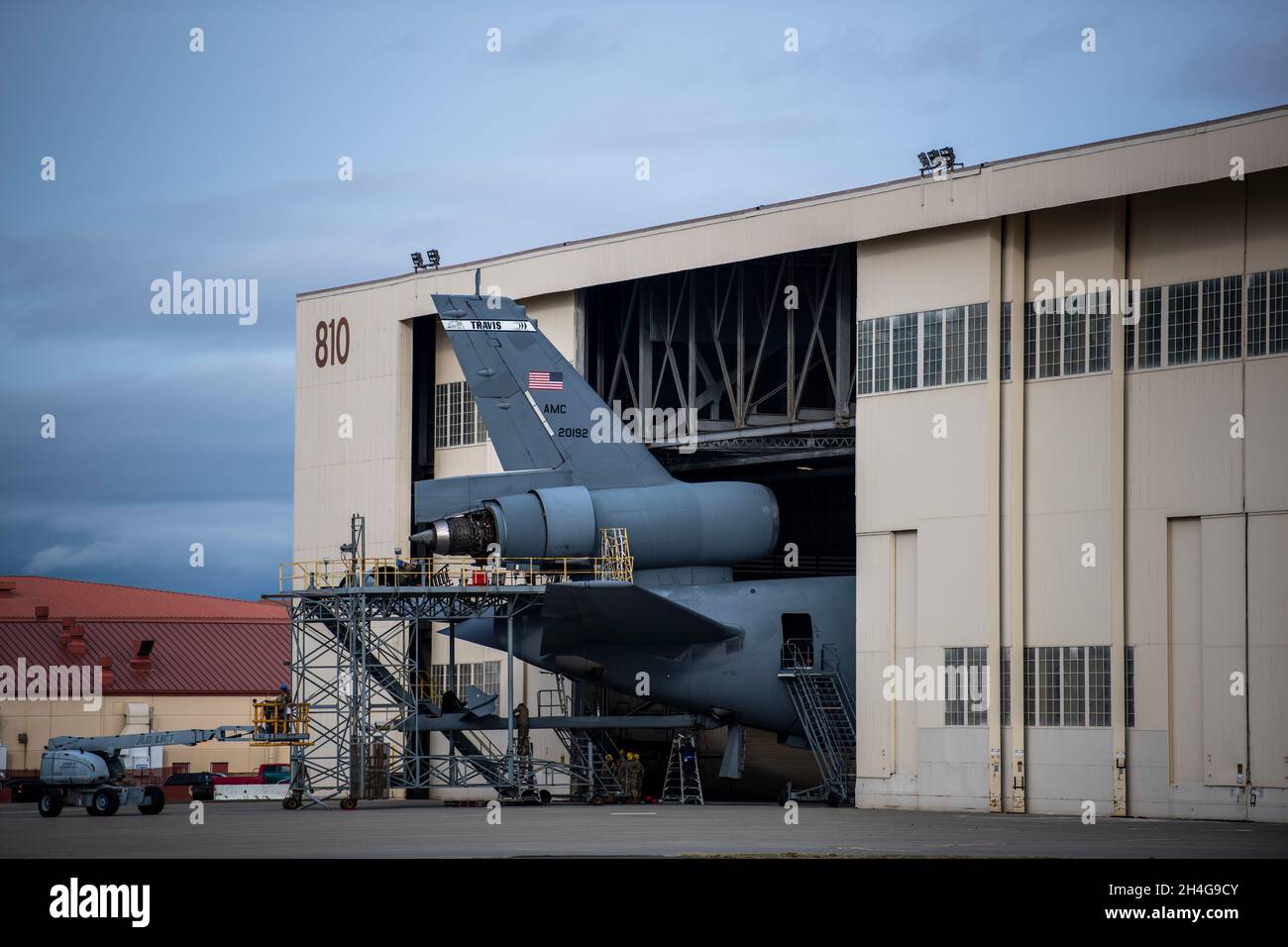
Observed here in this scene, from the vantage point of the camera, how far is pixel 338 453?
57.3 m

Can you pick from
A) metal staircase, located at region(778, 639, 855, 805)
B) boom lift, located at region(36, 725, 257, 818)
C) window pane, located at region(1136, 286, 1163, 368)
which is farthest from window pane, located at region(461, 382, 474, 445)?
window pane, located at region(1136, 286, 1163, 368)

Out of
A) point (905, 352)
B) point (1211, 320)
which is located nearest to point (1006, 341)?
point (905, 352)

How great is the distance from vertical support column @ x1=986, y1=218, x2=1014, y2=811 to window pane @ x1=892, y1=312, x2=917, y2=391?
2292 millimetres

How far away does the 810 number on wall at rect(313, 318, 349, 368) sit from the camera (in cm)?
5731

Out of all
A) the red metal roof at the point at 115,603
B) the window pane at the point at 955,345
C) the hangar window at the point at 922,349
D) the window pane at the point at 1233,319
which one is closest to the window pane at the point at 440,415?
the hangar window at the point at 922,349

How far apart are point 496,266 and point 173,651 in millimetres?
37117

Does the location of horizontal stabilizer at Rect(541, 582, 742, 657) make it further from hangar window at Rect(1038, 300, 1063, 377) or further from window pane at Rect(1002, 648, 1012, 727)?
hangar window at Rect(1038, 300, 1063, 377)

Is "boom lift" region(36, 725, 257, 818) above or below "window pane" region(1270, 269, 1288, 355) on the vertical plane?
below

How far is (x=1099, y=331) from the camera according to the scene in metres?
40.1

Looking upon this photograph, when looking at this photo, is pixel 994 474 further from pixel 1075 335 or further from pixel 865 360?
pixel 865 360
